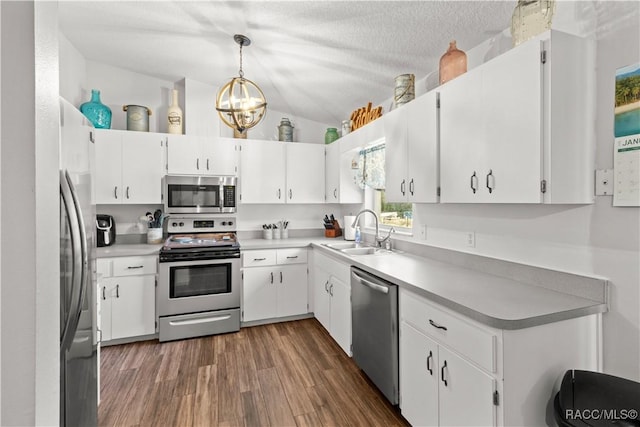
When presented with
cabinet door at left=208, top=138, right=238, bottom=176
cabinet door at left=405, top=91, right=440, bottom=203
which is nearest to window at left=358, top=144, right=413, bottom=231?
cabinet door at left=405, top=91, right=440, bottom=203

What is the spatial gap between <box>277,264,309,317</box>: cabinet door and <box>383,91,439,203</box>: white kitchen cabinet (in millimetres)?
1520

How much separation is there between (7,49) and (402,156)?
2.25 metres

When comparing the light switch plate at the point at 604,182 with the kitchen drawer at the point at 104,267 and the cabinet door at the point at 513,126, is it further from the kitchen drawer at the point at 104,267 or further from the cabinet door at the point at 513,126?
the kitchen drawer at the point at 104,267

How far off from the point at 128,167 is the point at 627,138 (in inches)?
155

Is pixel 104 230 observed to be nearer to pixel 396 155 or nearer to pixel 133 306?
pixel 133 306

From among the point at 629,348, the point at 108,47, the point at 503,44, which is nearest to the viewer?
the point at 629,348

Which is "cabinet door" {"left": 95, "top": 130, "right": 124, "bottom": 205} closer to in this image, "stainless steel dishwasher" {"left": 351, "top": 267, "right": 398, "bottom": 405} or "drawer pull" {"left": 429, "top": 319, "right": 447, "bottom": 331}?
"stainless steel dishwasher" {"left": 351, "top": 267, "right": 398, "bottom": 405}

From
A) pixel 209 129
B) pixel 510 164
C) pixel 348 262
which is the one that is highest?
pixel 209 129

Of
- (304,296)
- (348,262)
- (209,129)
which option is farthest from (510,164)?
(209,129)

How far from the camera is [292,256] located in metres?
3.53

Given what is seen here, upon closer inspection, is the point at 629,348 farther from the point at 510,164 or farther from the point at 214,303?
the point at 214,303

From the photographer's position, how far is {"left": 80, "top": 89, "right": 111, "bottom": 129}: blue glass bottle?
322 cm

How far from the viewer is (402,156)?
2404 mm

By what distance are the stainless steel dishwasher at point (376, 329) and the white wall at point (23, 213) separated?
5.66 ft
